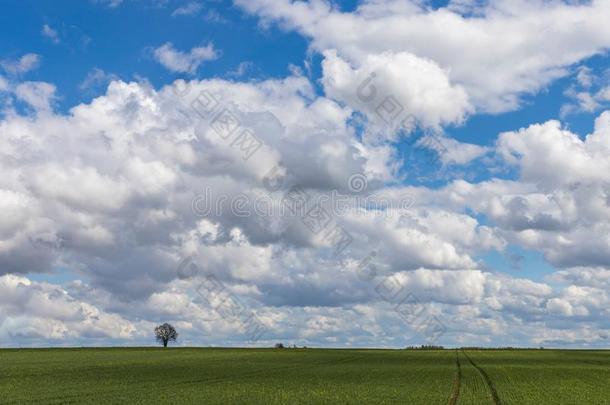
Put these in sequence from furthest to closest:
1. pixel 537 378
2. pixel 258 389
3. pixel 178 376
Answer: pixel 537 378 → pixel 178 376 → pixel 258 389

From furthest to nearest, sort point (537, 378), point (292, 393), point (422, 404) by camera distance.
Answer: point (537, 378)
point (292, 393)
point (422, 404)

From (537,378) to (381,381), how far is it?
69.6 ft

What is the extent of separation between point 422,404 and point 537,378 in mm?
36616

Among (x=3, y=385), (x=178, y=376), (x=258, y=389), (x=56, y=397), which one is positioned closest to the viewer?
(x=56, y=397)

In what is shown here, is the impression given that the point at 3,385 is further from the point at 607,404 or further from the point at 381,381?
the point at 607,404

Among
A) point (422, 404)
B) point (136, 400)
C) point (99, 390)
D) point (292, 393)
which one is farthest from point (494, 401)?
point (99, 390)

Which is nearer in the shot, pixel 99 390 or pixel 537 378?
pixel 99 390

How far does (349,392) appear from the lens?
5272cm

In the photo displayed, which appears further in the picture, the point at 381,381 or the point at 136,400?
the point at 381,381

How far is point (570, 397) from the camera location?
51.9m

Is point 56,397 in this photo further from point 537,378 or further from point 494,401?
point 537,378

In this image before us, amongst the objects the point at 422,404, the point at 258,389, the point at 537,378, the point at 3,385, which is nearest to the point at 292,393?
the point at 258,389

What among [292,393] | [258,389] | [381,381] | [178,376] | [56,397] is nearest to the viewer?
[56,397]

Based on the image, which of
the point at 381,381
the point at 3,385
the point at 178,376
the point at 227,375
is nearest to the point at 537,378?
the point at 381,381
